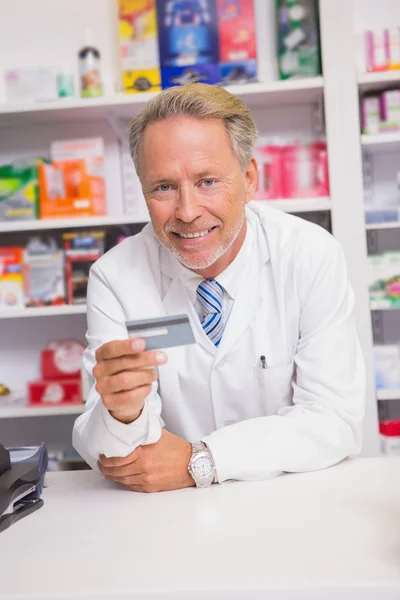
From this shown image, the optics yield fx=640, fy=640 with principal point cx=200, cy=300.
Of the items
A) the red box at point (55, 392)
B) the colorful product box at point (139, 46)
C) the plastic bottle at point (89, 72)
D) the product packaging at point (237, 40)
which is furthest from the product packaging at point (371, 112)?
the red box at point (55, 392)

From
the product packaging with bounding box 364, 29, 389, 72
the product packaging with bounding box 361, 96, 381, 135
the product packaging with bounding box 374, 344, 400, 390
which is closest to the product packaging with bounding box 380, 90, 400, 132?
the product packaging with bounding box 361, 96, 381, 135

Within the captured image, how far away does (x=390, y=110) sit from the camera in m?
2.55

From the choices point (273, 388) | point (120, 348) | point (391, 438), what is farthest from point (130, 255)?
point (391, 438)

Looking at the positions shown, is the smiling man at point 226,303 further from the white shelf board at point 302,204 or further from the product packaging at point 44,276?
the product packaging at point 44,276

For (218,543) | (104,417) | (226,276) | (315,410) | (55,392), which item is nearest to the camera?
(218,543)

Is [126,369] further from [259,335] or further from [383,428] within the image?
[383,428]

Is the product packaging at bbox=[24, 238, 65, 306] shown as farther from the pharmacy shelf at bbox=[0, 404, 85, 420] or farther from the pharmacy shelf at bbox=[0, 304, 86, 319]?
the pharmacy shelf at bbox=[0, 404, 85, 420]

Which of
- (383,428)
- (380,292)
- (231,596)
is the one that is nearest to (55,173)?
(380,292)

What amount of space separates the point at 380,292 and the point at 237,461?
1.65 meters

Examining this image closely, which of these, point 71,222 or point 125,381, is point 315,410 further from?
point 71,222

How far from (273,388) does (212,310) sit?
0.22m

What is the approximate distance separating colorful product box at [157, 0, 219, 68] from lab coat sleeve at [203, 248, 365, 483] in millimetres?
1421

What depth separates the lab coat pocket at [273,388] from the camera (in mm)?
1439

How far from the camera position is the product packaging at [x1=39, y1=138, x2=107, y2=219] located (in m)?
2.61
